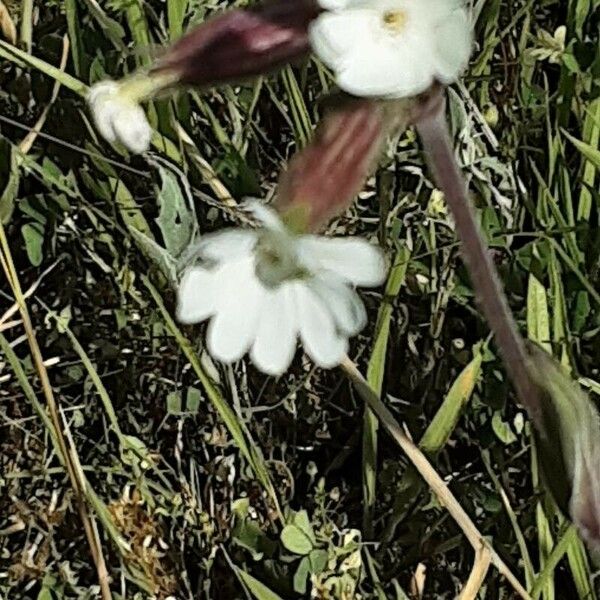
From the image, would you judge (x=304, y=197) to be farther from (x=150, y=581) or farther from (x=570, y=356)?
(x=150, y=581)

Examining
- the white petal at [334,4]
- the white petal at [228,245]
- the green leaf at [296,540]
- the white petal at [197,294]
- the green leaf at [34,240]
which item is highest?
the white petal at [334,4]

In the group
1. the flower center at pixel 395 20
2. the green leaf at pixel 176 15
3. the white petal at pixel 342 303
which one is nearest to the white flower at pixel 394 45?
the flower center at pixel 395 20

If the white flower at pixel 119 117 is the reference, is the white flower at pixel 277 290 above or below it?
below

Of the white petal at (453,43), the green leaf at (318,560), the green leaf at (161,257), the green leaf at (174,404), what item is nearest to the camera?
the white petal at (453,43)

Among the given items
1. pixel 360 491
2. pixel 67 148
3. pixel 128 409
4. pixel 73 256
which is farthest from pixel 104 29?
pixel 360 491

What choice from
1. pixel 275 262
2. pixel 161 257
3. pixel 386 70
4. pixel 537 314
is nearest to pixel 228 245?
pixel 275 262

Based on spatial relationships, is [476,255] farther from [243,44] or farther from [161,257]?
[161,257]

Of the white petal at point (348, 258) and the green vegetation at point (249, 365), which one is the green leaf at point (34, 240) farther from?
the white petal at point (348, 258)

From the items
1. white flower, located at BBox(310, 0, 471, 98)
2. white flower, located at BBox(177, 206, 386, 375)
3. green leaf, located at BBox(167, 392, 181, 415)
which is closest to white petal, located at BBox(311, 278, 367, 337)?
white flower, located at BBox(177, 206, 386, 375)

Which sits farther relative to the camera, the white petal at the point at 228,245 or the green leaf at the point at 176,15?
the green leaf at the point at 176,15
